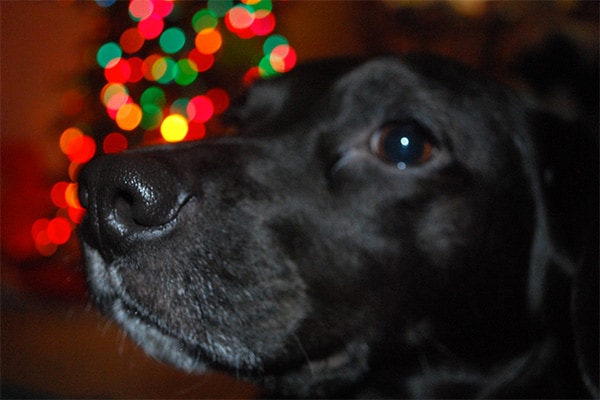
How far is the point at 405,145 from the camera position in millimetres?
1986

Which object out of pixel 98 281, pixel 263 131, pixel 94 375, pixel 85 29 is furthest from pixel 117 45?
pixel 98 281

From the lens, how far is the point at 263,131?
6.91 feet

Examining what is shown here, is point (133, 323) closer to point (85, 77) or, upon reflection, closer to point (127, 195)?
point (127, 195)

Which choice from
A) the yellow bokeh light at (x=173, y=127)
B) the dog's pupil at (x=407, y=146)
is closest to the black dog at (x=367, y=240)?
the dog's pupil at (x=407, y=146)

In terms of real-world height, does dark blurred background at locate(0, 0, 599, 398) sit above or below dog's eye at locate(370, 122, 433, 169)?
below

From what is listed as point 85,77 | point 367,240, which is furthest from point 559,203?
point 85,77

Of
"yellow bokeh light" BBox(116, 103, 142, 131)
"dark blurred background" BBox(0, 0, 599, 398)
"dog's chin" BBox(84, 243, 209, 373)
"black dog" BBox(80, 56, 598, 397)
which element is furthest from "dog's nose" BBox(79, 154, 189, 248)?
"yellow bokeh light" BBox(116, 103, 142, 131)

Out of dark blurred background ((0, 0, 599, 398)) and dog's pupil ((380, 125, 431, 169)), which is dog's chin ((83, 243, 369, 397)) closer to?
dog's pupil ((380, 125, 431, 169))

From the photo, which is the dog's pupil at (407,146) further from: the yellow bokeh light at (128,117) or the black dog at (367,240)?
the yellow bokeh light at (128,117)

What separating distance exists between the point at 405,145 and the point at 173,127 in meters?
3.78

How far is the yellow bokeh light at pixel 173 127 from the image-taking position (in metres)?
5.47

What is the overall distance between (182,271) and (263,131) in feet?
2.19

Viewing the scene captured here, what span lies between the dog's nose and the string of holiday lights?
386 centimetres

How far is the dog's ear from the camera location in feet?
7.16
